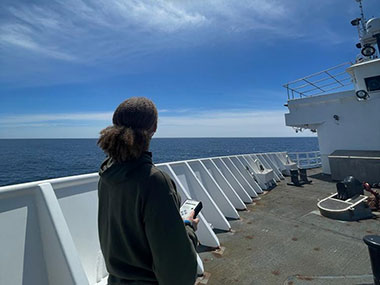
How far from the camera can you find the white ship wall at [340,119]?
26.7 ft

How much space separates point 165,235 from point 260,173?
716 cm

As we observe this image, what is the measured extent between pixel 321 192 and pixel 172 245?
23.1 feet

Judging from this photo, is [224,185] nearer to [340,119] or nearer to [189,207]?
[189,207]

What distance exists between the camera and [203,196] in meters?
4.29

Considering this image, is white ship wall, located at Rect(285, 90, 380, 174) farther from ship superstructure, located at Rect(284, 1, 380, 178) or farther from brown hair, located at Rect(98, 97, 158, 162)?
brown hair, located at Rect(98, 97, 158, 162)

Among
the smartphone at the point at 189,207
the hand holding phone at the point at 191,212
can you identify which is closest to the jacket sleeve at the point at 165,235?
the hand holding phone at the point at 191,212

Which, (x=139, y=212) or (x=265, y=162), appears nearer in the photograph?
(x=139, y=212)

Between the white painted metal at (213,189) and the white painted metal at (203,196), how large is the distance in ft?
1.77

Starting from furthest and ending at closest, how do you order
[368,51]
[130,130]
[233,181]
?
1. [368,51]
2. [233,181]
3. [130,130]

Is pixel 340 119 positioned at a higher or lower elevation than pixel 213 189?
higher

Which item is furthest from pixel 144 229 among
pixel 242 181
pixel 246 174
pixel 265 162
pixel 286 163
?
pixel 286 163

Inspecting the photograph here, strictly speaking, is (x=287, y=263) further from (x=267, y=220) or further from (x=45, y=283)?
(x=45, y=283)

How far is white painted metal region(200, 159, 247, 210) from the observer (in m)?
5.39

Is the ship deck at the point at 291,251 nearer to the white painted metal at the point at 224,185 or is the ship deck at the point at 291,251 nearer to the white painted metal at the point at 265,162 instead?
the white painted metal at the point at 224,185
